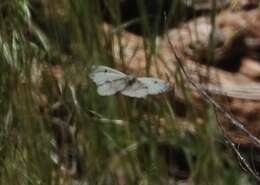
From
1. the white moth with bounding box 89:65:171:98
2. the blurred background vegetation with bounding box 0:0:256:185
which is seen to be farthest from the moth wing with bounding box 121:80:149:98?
the blurred background vegetation with bounding box 0:0:256:185

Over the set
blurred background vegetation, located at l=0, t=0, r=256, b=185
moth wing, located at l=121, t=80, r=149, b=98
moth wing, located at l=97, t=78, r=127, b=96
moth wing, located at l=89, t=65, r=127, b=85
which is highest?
moth wing, located at l=89, t=65, r=127, b=85

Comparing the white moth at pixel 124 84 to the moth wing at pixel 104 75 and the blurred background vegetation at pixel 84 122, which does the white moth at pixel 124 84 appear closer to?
the moth wing at pixel 104 75

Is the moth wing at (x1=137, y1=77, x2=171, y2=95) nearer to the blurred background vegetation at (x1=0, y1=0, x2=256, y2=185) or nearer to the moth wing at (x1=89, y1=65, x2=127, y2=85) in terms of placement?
the moth wing at (x1=89, y1=65, x2=127, y2=85)

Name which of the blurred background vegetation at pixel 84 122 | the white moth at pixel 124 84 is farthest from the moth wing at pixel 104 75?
the blurred background vegetation at pixel 84 122

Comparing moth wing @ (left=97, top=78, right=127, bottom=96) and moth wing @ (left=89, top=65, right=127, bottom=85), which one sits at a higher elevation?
moth wing @ (left=89, top=65, right=127, bottom=85)

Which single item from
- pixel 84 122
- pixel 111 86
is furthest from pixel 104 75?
pixel 84 122

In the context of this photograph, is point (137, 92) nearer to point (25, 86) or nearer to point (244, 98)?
point (25, 86)

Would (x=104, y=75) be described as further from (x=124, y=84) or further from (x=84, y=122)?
(x=84, y=122)
